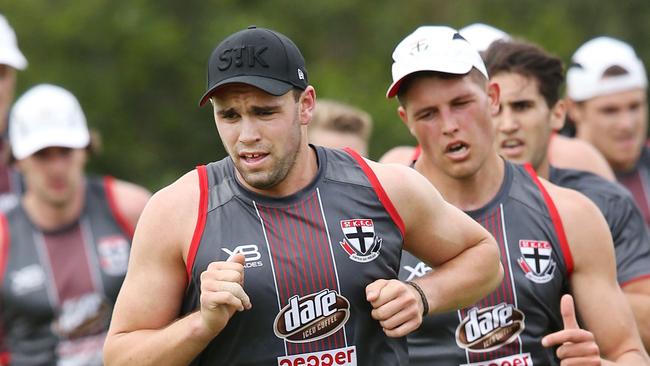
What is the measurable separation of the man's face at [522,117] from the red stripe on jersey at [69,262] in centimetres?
286

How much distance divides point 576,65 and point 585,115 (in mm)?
442

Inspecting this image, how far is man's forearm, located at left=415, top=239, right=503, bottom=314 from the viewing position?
17.0 feet

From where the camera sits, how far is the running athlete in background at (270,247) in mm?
4875

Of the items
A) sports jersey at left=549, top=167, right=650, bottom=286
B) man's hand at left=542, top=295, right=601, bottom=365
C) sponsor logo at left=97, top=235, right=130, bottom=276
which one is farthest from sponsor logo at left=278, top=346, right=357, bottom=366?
sponsor logo at left=97, top=235, right=130, bottom=276

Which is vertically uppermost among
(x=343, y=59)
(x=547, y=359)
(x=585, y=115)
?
(x=343, y=59)

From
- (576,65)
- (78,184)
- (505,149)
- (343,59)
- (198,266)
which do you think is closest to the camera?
(198,266)

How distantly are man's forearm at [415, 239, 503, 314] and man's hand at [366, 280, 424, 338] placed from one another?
0.24 m

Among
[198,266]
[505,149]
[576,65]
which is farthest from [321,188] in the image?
[576,65]

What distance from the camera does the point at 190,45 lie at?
22734 millimetres

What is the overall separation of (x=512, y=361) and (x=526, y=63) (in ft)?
5.71

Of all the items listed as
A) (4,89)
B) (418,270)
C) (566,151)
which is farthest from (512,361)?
(4,89)

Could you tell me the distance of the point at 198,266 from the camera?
16.0ft

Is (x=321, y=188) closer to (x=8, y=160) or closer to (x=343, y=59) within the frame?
(x=8, y=160)

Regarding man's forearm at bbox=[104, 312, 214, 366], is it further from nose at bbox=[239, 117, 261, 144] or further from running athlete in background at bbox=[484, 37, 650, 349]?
running athlete in background at bbox=[484, 37, 650, 349]
